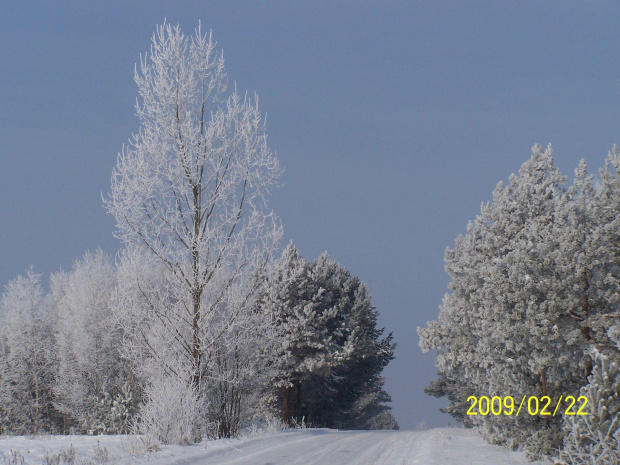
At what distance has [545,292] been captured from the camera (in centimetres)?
1402

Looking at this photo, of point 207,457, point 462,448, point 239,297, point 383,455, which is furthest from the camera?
point 239,297

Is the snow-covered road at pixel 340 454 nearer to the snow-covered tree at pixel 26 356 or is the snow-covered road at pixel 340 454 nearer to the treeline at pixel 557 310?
the treeline at pixel 557 310

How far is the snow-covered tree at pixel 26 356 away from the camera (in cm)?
4312

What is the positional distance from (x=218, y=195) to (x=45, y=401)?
3714cm

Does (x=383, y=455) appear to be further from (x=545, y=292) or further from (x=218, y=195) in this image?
(x=218, y=195)

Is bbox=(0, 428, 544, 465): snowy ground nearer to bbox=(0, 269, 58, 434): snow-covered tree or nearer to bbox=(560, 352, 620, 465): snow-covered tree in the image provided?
bbox=(560, 352, 620, 465): snow-covered tree

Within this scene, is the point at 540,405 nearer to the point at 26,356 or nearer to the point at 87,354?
the point at 87,354

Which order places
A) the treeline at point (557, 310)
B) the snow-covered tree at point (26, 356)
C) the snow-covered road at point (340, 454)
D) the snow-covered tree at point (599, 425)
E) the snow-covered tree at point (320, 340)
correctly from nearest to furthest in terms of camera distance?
the snow-covered tree at point (599, 425), the snow-covered road at point (340, 454), the treeline at point (557, 310), the snow-covered tree at point (320, 340), the snow-covered tree at point (26, 356)

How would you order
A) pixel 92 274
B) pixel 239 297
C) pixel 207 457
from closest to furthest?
pixel 207 457 → pixel 239 297 → pixel 92 274

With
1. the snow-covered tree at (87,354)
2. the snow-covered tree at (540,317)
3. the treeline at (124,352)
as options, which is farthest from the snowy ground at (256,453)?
the snow-covered tree at (87,354)

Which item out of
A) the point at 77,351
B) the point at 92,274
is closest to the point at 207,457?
the point at 77,351

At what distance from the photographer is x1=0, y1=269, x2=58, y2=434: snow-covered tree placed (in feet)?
141

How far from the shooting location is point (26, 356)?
44.8 metres

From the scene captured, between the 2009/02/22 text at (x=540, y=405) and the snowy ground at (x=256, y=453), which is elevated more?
the 2009/02/22 text at (x=540, y=405)
